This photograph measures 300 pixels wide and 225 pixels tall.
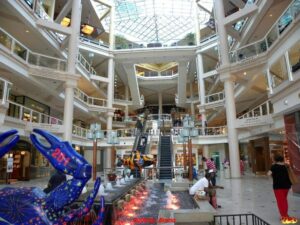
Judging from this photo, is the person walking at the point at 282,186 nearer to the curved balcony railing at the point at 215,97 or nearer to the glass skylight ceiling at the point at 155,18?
the curved balcony railing at the point at 215,97

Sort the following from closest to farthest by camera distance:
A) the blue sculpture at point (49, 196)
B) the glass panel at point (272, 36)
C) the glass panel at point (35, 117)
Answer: the blue sculpture at point (49, 196), the glass panel at point (272, 36), the glass panel at point (35, 117)

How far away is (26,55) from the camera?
1595 centimetres

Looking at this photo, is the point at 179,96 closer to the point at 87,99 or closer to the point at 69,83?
the point at 87,99

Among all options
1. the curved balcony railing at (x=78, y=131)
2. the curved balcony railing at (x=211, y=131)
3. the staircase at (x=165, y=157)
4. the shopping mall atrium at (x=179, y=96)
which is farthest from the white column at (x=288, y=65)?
the curved balcony railing at (x=78, y=131)

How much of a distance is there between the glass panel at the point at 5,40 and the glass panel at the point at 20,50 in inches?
27.5

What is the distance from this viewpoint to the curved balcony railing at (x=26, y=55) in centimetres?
1349

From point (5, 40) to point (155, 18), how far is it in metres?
28.4

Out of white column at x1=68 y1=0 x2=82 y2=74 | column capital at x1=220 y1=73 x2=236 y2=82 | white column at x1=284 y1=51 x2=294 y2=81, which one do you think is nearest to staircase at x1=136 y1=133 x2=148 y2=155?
white column at x1=68 y1=0 x2=82 y2=74

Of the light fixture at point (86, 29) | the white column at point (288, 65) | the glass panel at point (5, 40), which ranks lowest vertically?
the white column at point (288, 65)

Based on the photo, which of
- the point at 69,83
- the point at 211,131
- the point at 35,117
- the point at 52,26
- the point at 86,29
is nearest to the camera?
the point at 35,117

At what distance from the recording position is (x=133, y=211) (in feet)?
26.3

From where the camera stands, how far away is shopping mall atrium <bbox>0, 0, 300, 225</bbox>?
10266 millimetres

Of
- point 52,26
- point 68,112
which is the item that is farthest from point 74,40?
point 68,112

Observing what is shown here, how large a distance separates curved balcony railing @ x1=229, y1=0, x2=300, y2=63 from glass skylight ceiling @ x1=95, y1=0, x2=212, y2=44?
16.4 metres
